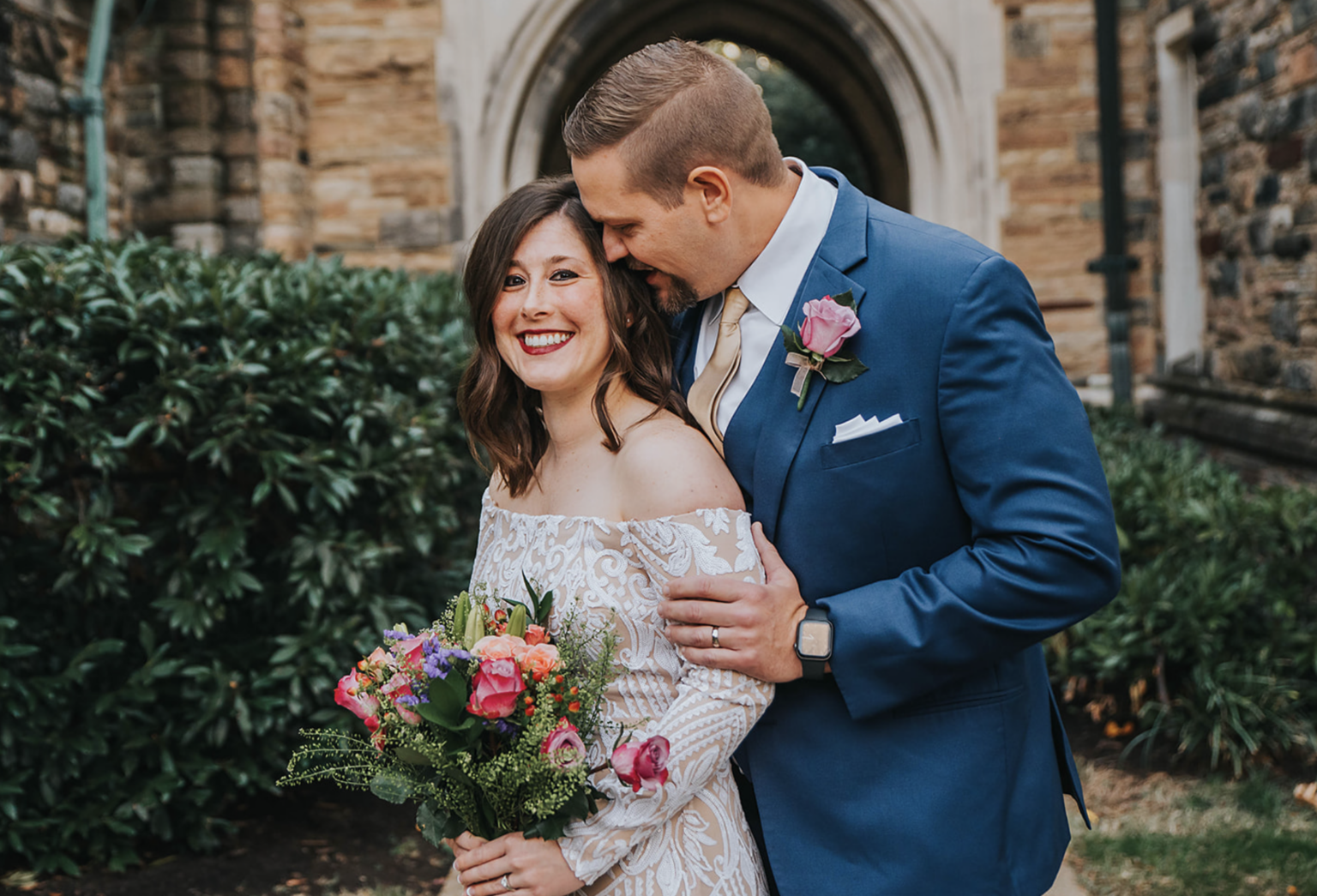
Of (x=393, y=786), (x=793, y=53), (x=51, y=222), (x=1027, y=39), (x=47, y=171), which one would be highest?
(x=793, y=53)

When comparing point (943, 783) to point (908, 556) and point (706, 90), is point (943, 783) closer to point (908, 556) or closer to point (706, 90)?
point (908, 556)

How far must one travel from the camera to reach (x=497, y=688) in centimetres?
152

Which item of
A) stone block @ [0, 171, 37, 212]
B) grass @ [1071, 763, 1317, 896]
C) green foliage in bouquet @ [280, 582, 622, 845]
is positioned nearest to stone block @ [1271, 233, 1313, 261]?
grass @ [1071, 763, 1317, 896]

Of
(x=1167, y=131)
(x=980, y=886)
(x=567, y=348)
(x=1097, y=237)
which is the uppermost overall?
(x=1167, y=131)

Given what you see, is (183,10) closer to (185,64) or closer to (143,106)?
(185,64)

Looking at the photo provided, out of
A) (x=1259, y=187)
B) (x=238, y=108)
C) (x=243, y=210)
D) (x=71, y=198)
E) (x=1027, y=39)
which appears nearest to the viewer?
(x=71, y=198)

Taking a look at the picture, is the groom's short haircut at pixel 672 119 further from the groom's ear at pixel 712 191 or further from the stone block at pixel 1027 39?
the stone block at pixel 1027 39

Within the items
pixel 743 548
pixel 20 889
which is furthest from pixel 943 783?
pixel 20 889

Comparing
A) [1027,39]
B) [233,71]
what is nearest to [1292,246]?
[1027,39]

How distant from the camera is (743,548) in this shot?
169 cm

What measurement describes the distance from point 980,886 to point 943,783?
18cm

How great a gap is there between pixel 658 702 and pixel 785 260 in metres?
0.80

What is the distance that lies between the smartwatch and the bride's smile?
24.0 inches

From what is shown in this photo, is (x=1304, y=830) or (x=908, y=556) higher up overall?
(x=908, y=556)
